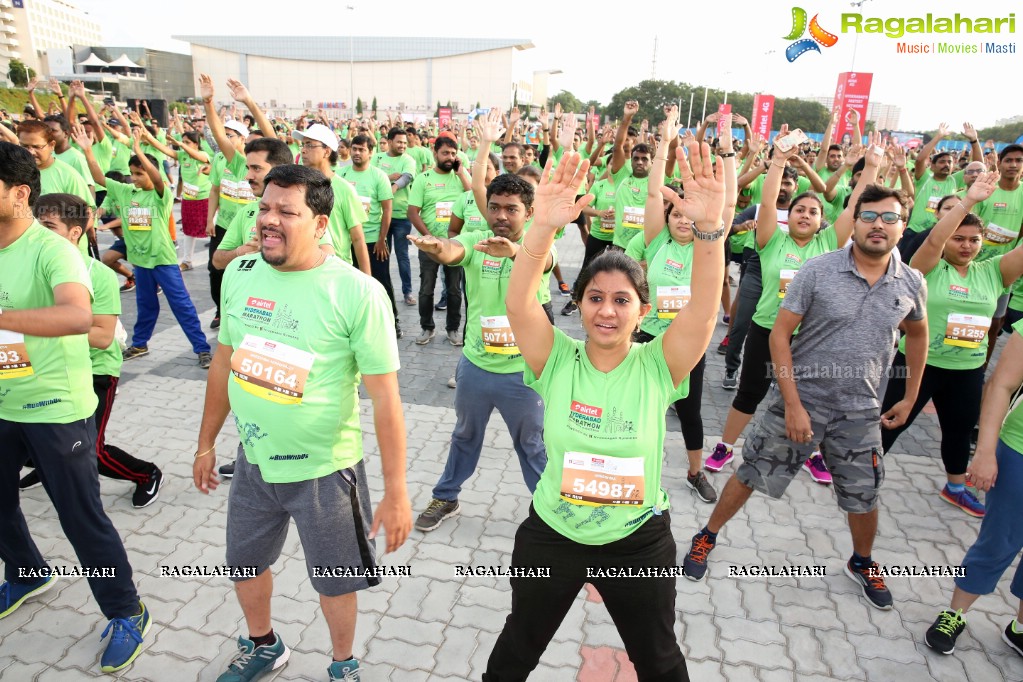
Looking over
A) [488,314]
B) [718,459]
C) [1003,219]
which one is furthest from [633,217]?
[488,314]

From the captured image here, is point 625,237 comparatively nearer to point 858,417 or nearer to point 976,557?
point 858,417

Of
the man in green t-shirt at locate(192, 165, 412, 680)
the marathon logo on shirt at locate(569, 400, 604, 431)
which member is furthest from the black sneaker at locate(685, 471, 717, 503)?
the man in green t-shirt at locate(192, 165, 412, 680)

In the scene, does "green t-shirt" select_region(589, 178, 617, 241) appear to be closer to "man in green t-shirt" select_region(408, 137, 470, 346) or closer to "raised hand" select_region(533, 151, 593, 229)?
"man in green t-shirt" select_region(408, 137, 470, 346)

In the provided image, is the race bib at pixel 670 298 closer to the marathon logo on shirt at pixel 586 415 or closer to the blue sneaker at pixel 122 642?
the marathon logo on shirt at pixel 586 415

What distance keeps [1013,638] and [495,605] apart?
8.48 ft

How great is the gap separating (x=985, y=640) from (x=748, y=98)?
268 ft

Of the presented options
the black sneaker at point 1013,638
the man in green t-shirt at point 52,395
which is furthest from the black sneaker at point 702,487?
the man in green t-shirt at point 52,395

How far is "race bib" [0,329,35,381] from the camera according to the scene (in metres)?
2.49

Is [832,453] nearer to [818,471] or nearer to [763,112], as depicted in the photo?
[818,471]

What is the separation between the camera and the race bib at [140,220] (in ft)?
19.2

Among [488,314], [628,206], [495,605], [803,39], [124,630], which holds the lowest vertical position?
[495,605]

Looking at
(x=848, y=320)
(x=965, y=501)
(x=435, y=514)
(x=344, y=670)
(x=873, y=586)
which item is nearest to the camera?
(x=344, y=670)

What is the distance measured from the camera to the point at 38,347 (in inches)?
101

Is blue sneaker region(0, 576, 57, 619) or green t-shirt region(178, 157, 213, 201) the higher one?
green t-shirt region(178, 157, 213, 201)
